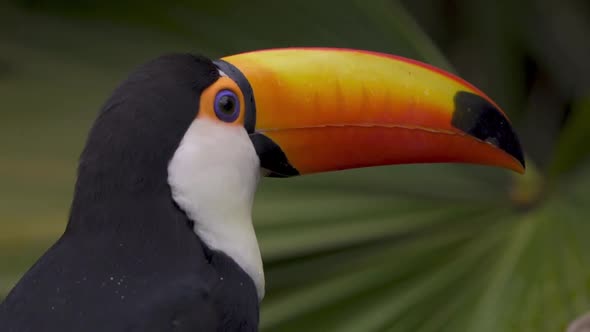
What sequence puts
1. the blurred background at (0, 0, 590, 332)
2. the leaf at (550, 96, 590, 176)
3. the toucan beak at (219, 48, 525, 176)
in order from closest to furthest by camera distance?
1. the toucan beak at (219, 48, 525, 176)
2. the blurred background at (0, 0, 590, 332)
3. the leaf at (550, 96, 590, 176)

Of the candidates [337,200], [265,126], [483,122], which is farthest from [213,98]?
[337,200]

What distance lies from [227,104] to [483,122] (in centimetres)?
56

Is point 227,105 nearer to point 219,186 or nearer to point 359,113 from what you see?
point 219,186

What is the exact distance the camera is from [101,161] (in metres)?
1.82

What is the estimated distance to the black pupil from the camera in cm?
195

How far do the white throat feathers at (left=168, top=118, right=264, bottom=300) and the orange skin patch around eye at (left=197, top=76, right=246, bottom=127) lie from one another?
0.5 inches

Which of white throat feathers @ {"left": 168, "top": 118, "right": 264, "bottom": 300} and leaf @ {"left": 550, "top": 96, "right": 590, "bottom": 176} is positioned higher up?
leaf @ {"left": 550, "top": 96, "right": 590, "bottom": 176}

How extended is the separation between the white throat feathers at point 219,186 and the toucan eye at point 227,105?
0.06 ft

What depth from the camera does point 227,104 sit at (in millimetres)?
1964

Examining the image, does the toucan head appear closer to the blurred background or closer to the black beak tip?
the black beak tip

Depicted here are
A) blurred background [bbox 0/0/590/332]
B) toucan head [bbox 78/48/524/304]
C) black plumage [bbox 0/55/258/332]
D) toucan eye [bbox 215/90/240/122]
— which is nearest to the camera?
black plumage [bbox 0/55/258/332]

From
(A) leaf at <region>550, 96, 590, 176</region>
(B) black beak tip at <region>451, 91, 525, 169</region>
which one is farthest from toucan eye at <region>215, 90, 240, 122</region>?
(A) leaf at <region>550, 96, 590, 176</region>

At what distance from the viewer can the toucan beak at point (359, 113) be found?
206 cm

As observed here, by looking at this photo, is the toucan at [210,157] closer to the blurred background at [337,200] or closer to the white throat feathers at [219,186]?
the white throat feathers at [219,186]
